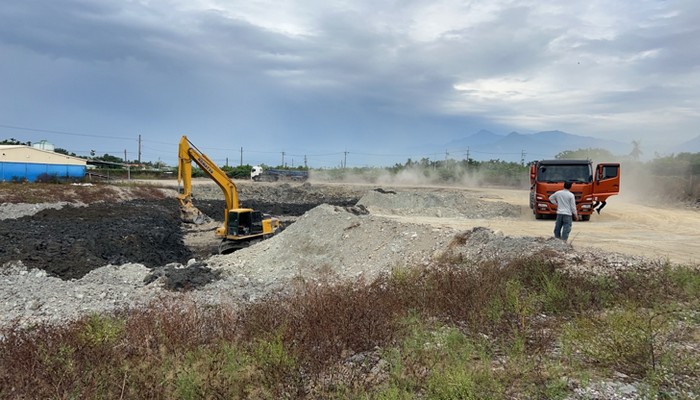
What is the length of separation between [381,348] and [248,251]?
36.0ft

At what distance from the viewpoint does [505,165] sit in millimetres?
58312

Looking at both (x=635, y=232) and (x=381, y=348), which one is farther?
(x=635, y=232)

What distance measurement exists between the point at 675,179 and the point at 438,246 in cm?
2627

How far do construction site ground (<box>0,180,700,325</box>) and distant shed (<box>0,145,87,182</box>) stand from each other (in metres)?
22.6

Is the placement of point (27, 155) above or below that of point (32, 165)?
above

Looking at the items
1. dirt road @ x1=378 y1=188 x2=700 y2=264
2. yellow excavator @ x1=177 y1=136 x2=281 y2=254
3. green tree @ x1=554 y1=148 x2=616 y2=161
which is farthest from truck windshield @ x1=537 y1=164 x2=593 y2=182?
green tree @ x1=554 y1=148 x2=616 y2=161

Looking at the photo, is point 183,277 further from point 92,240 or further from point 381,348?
point 381,348

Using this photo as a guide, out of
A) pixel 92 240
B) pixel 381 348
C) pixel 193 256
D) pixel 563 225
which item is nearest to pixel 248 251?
pixel 193 256

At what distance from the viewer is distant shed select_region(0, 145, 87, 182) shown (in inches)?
1688

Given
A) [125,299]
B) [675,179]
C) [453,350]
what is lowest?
[125,299]

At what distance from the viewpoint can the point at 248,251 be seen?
15945 mm

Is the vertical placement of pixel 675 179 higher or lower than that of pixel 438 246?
higher

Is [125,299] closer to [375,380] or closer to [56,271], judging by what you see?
[56,271]

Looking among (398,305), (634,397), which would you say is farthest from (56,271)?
(634,397)
